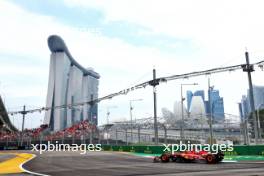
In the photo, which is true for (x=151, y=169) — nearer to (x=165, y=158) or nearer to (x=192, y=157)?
(x=192, y=157)

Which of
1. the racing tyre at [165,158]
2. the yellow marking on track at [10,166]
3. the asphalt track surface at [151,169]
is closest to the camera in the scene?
the asphalt track surface at [151,169]

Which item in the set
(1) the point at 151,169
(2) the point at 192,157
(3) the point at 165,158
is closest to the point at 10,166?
(1) the point at 151,169

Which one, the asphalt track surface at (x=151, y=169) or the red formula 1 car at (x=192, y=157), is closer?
the asphalt track surface at (x=151, y=169)

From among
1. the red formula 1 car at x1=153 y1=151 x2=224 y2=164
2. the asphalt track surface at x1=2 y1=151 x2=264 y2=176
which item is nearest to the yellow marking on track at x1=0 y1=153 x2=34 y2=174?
the asphalt track surface at x1=2 y1=151 x2=264 y2=176

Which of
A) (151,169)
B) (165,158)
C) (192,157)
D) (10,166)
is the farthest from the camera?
(165,158)

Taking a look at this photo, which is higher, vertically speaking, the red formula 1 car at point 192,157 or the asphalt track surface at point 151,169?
the red formula 1 car at point 192,157

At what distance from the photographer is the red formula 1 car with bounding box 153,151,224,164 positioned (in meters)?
23.4

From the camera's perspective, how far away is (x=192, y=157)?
80.9ft

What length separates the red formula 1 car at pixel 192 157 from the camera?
23359 millimetres

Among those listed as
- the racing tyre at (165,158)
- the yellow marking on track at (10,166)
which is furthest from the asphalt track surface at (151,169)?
the racing tyre at (165,158)

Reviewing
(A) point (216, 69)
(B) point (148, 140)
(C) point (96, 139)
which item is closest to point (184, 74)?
(A) point (216, 69)

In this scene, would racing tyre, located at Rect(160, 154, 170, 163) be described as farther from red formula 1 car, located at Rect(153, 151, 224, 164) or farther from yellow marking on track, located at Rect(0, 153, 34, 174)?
yellow marking on track, located at Rect(0, 153, 34, 174)

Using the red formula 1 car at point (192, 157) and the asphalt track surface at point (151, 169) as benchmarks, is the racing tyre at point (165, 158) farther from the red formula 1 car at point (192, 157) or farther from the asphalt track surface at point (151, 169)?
the asphalt track surface at point (151, 169)

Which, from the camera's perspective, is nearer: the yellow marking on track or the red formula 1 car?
the yellow marking on track
